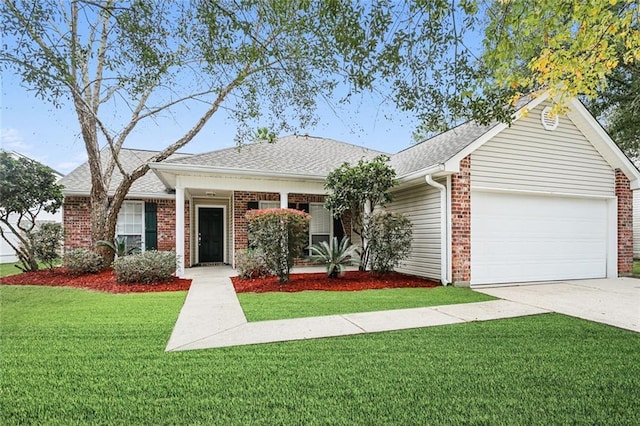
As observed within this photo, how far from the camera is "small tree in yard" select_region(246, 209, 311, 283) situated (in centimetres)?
812

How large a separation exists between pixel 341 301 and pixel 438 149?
581cm

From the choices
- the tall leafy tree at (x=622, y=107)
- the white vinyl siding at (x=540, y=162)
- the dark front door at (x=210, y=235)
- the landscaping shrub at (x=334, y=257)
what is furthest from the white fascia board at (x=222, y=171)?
the tall leafy tree at (x=622, y=107)

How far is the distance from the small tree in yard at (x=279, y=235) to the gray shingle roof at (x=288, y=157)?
232 centimetres

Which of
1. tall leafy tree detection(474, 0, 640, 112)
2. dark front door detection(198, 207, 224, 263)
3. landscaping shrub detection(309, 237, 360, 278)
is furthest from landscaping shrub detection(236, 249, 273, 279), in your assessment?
tall leafy tree detection(474, 0, 640, 112)

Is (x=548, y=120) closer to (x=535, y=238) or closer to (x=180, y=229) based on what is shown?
(x=535, y=238)

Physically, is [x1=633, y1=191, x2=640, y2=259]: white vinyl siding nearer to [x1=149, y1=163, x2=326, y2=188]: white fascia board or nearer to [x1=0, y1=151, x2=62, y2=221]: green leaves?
[x1=149, y1=163, x2=326, y2=188]: white fascia board

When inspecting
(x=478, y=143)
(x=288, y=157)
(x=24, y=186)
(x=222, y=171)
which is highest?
(x=288, y=157)

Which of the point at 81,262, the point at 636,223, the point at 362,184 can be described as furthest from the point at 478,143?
the point at 636,223

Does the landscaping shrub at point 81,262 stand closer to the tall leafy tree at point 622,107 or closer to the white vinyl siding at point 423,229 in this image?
the white vinyl siding at point 423,229

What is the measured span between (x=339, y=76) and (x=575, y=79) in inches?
181

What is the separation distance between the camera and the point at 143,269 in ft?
27.5

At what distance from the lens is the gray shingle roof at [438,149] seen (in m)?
8.66

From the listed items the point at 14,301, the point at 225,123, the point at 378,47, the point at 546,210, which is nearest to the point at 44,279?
the point at 14,301

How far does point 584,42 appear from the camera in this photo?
561cm
